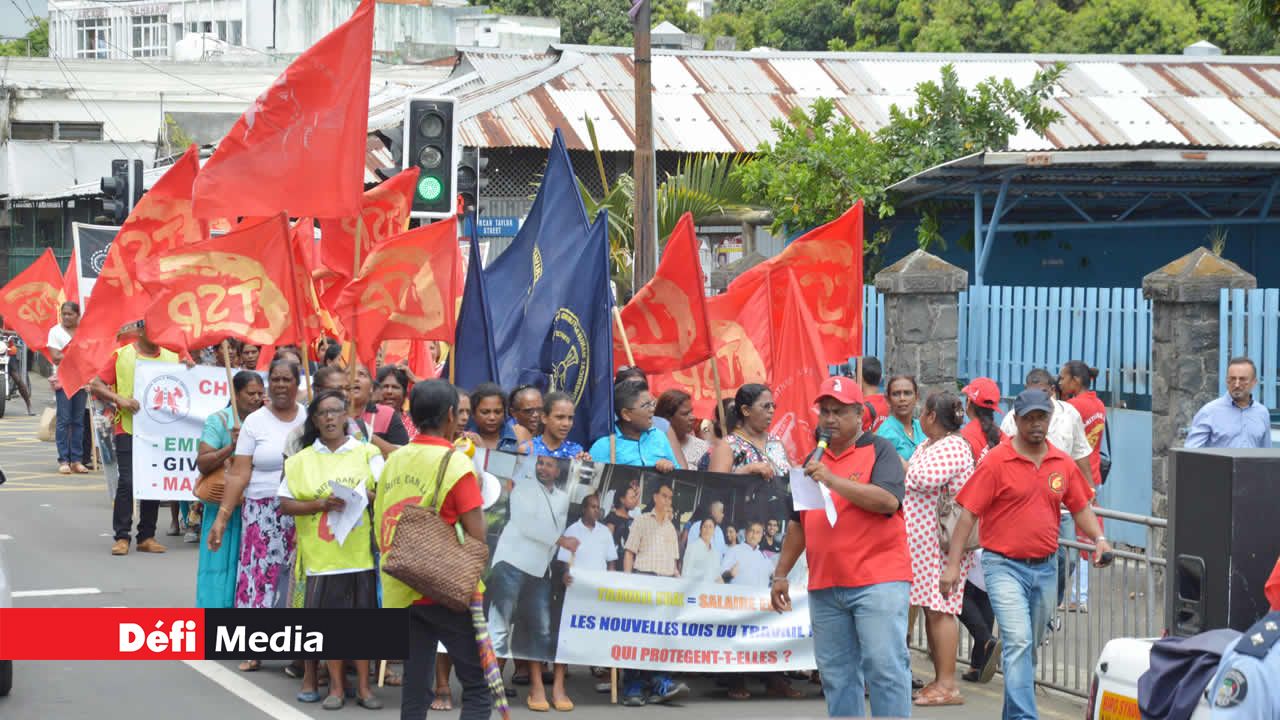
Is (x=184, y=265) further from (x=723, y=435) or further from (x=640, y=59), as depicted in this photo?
(x=640, y=59)

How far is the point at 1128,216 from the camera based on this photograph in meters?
21.2

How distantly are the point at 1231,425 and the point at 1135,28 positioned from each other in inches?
1564

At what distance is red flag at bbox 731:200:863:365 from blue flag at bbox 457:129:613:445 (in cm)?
169

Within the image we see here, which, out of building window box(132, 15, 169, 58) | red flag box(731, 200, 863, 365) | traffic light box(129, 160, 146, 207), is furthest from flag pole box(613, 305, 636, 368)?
building window box(132, 15, 169, 58)

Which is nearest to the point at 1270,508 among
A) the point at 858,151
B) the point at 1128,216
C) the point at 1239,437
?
the point at 1239,437

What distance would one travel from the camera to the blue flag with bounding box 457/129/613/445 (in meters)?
9.75

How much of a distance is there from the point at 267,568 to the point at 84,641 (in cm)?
102

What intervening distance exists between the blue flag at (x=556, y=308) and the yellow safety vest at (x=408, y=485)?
2.70m

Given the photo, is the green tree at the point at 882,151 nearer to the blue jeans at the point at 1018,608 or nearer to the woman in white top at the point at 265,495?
the woman in white top at the point at 265,495

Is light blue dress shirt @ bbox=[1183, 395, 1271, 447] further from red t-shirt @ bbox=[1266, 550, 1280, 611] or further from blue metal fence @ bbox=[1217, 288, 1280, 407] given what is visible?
red t-shirt @ bbox=[1266, 550, 1280, 611]

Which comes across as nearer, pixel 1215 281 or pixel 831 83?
pixel 1215 281

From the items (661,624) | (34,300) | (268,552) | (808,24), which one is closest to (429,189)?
(268,552)

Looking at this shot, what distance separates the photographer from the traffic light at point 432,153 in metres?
14.7

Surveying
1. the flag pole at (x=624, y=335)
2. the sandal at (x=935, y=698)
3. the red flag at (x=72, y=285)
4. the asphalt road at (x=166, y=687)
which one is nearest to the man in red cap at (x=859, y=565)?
the asphalt road at (x=166, y=687)
